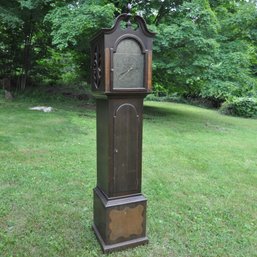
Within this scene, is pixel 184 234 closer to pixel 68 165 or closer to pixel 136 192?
pixel 136 192

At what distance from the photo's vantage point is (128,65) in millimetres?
1908

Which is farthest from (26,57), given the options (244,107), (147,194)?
(244,107)

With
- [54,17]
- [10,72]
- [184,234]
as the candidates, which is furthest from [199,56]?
[10,72]

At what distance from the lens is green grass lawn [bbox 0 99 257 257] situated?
2.21 m

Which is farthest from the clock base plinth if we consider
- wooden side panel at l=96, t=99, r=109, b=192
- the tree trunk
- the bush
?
the bush

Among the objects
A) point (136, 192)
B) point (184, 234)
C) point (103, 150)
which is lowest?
point (184, 234)

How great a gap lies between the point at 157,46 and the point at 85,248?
242 inches

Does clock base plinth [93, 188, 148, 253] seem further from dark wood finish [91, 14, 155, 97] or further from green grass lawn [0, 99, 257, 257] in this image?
dark wood finish [91, 14, 155, 97]

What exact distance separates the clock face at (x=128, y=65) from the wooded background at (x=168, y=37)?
5.07 m

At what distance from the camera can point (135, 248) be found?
2.15 metres

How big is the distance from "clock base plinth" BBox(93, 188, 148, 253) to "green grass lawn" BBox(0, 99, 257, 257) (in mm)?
73

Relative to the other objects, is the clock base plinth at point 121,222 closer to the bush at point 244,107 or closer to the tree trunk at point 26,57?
the tree trunk at point 26,57

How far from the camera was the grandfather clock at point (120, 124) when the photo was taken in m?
1.86

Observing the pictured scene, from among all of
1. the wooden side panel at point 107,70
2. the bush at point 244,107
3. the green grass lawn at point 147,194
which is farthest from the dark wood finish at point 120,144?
the bush at point 244,107
